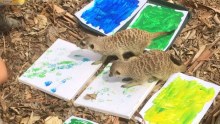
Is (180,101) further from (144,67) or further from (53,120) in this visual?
(53,120)

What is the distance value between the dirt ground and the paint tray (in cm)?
7

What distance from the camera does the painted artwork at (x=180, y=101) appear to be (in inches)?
106

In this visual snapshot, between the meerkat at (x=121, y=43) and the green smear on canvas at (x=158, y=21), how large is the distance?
0.17 metres

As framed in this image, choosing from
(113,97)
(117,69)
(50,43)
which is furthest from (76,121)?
(50,43)

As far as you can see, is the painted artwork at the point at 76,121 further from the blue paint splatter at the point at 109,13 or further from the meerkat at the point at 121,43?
the blue paint splatter at the point at 109,13

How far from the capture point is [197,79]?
2926 millimetres

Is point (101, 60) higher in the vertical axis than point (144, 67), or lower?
lower

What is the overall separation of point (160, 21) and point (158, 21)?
0.01 meters

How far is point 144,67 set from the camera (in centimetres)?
280

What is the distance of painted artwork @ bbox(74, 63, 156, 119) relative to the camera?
274 cm

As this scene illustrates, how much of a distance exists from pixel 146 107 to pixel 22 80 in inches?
34.0

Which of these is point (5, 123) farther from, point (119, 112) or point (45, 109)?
point (119, 112)

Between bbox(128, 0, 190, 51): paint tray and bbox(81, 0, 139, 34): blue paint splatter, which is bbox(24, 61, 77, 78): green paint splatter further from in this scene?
bbox(128, 0, 190, 51): paint tray

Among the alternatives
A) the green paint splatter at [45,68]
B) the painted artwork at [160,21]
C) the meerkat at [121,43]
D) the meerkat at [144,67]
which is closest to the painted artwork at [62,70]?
the green paint splatter at [45,68]
